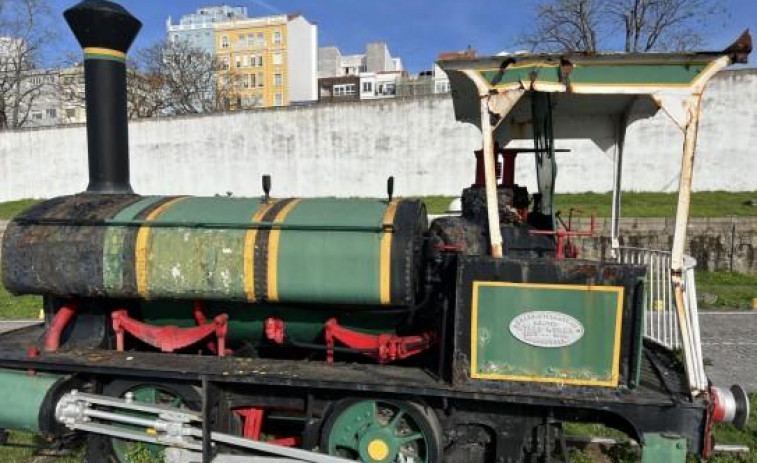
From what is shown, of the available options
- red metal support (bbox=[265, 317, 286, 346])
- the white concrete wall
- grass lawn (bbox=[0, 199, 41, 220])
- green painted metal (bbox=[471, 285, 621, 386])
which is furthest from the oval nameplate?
grass lawn (bbox=[0, 199, 41, 220])

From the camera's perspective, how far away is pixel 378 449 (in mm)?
3393

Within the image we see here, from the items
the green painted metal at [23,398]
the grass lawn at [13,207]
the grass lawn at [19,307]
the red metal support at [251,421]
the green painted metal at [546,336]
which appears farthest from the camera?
the grass lawn at [13,207]

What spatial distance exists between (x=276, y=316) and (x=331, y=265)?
2.27 feet

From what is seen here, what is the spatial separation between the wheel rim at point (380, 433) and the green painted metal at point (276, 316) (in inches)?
23.0

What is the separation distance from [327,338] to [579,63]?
2280mm

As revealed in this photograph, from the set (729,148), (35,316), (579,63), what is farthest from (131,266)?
(729,148)

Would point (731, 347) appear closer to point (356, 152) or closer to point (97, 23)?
point (97, 23)

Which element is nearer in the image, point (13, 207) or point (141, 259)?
A: point (141, 259)

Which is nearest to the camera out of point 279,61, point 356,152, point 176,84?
point 356,152

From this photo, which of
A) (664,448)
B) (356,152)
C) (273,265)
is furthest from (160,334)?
(356,152)

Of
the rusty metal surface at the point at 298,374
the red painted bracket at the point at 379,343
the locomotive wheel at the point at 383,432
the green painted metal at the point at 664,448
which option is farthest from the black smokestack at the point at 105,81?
the green painted metal at the point at 664,448

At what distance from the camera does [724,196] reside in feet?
57.1

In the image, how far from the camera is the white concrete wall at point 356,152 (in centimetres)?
1828

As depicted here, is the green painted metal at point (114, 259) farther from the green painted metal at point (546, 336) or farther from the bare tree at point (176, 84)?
the bare tree at point (176, 84)
